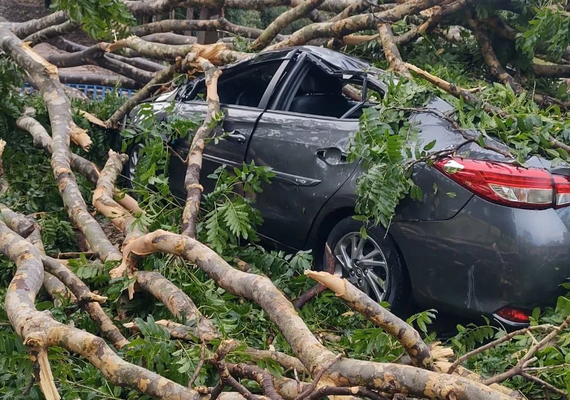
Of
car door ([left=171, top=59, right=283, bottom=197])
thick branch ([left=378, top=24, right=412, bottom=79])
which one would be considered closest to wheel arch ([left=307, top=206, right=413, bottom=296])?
car door ([left=171, top=59, right=283, bottom=197])

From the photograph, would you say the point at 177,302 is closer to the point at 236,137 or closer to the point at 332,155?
the point at 332,155

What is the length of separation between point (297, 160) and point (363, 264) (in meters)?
0.81

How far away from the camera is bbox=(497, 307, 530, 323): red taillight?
338cm

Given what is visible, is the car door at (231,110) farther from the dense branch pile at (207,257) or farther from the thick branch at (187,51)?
the thick branch at (187,51)

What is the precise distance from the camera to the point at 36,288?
121 inches

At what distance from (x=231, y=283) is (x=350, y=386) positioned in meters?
0.91

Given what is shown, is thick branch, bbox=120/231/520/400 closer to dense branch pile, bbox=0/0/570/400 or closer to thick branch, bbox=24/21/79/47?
dense branch pile, bbox=0/0/570/400

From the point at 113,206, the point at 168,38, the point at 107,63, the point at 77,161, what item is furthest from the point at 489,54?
the point at 107,63

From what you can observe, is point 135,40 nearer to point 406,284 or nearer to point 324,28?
point 324,28

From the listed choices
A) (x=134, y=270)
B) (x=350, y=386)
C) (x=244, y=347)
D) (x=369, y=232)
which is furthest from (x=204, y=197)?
(x=350, y=386)

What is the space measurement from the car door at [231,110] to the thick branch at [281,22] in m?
1.32

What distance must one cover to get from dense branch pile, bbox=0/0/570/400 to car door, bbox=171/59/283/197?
14cm

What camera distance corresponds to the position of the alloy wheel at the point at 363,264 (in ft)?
12.5

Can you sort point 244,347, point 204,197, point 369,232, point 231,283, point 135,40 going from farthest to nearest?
point 135,40 → point 204,197 → point 369,232 → point 231,283 → point 244,347
